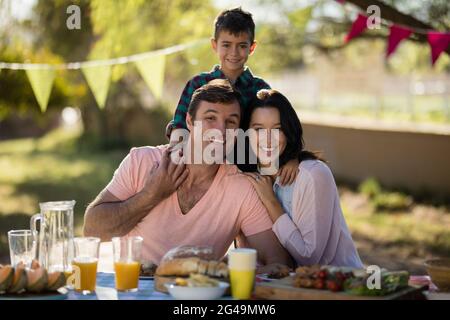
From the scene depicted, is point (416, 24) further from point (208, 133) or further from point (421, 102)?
point (421, 102)

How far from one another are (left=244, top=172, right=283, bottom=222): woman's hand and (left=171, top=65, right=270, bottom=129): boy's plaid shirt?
0.69 m

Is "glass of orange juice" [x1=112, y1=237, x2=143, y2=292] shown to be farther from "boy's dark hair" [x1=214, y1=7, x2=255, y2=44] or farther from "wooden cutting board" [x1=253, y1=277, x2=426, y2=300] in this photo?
"boy's dark hair" [x1=214, y1=7, x2=255, y2=44]

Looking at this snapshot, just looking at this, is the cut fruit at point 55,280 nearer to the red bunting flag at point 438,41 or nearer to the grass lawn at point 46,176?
the red bunting flag at point 438,41

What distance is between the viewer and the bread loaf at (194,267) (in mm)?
2648

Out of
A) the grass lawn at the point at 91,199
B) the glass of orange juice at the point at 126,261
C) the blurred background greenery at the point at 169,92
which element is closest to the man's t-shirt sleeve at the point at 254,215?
the glass of orange juice at the point at 126,261

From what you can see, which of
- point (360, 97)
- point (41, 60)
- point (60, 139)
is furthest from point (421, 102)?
point (60, 139)

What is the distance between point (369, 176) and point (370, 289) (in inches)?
376

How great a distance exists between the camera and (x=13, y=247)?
2795 millimetres

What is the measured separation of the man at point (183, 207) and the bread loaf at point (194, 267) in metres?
0.57

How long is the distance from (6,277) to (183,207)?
0.94 m

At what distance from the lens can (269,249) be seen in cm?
324

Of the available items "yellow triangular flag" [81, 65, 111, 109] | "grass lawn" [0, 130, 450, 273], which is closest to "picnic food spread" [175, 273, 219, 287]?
"yellow triangular flag" [81, 65, 111, 109]

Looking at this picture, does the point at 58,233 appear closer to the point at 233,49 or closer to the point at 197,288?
the point at 197,288

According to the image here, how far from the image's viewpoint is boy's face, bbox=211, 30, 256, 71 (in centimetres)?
400
